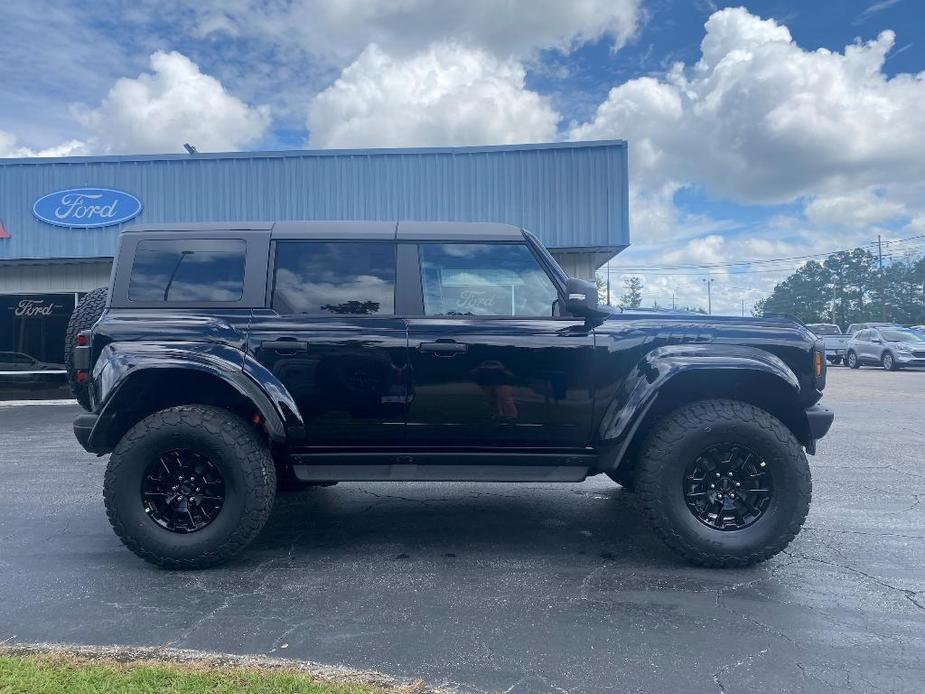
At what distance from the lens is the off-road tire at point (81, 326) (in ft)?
13.5

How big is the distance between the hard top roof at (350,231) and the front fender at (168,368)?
783 millimetres

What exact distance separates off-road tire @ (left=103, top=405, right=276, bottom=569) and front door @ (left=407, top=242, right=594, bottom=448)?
0.95 meters

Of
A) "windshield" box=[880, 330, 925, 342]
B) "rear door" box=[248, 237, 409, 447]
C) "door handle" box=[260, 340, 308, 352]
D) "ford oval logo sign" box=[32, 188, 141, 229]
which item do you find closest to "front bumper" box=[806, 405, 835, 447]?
"rear door" box=[248, 237, 409, 447]

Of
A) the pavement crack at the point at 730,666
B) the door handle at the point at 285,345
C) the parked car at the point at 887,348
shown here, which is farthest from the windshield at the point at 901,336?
the door handle at the point at 285,345

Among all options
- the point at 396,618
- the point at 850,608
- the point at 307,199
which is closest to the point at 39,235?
the point at 307,199

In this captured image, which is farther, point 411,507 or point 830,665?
point 411,507

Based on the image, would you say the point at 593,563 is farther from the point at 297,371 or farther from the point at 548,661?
the point at 297,371

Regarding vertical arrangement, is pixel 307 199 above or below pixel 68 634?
above

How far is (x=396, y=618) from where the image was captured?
3.10m

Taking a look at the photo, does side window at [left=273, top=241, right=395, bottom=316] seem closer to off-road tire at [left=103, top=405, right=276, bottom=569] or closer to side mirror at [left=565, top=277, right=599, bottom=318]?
off-road tire at [left=103, top=405, right=276, bottom=569]

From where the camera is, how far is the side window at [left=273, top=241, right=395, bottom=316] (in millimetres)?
3834

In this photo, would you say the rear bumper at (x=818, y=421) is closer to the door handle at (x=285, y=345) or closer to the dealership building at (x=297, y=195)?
the door handle at (x=285, y=345)

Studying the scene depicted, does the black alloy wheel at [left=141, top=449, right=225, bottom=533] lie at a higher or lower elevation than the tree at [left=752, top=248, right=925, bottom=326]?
lower

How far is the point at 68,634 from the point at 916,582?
4407 mm
